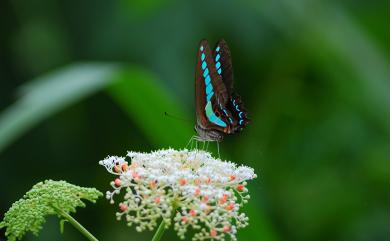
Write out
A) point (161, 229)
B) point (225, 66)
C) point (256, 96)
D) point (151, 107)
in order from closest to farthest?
point (161, 229) → point (225, 66) → point (151, 107) → point (256, 96)

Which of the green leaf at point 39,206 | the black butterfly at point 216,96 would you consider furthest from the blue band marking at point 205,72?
the green leaf at point 39,206

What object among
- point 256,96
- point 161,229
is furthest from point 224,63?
point 256,96

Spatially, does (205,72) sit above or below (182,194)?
above

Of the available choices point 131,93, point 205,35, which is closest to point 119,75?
point 131,93

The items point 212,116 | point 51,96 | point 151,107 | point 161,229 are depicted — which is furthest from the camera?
point 51,96

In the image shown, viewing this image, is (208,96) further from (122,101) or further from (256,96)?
(256,96)
